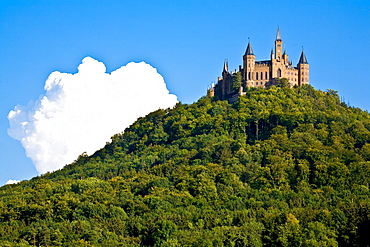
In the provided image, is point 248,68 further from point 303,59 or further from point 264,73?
point 303,59

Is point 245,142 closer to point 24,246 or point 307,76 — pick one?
point 307,76

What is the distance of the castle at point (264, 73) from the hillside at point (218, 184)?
241 cm

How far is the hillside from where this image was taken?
100938 mm

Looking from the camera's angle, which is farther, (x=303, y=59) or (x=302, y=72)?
(x=303, y=59)

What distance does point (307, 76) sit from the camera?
151500 mm

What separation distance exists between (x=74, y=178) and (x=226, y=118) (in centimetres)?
2581

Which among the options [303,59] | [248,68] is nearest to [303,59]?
[303,59]

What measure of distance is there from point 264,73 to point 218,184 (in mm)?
33770

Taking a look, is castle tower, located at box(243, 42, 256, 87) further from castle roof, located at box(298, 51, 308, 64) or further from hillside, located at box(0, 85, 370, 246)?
castle roof, located at box(298, 51, 308, 64)

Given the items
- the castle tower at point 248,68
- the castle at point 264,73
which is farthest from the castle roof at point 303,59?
the castle tower at point 248,68

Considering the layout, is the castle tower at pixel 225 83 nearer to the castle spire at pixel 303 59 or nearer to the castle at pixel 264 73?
the castle at pixel 264 73

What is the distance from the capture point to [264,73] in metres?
149

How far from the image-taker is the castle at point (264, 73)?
148125 mm

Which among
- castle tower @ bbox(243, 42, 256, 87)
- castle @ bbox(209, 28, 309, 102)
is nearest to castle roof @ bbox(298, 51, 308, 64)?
castle @ bbox(209, 28, 309, 102)
